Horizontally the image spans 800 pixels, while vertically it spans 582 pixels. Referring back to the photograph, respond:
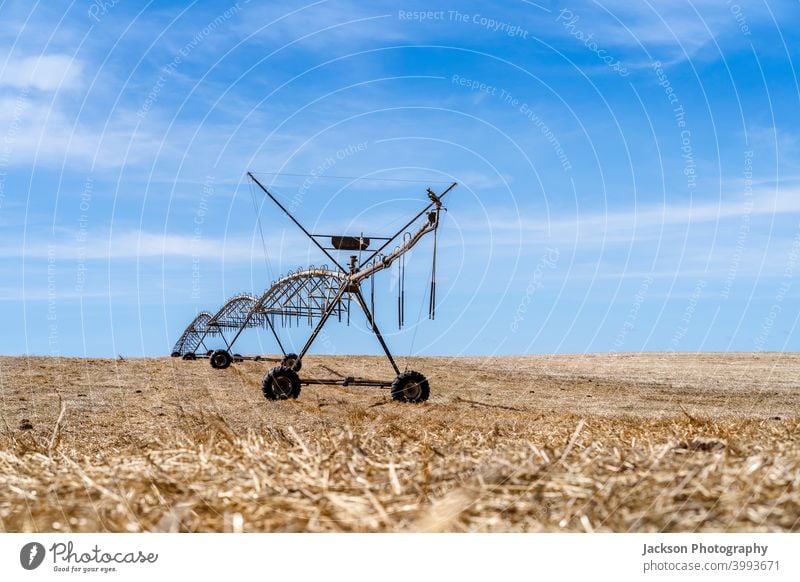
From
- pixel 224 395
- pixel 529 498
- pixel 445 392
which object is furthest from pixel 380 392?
pixel 529 498

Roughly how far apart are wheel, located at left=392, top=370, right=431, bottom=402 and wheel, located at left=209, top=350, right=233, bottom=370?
14916 millimetres

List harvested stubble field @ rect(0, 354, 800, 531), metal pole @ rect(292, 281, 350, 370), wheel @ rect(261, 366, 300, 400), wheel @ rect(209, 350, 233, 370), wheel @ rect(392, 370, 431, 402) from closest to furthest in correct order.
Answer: harvested stubble field @ rect(0, 354, 800, 531)
wheel @ rect(392, 370, 431, 402)
wheel @ rect(261, 366, 300, 400)
metal pole @ rect(292, 281, 350, 370)
wheel @ rect(209, 350, 233, 370)

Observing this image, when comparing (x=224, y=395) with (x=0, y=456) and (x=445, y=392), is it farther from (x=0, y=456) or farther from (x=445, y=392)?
(x=0, y=456)

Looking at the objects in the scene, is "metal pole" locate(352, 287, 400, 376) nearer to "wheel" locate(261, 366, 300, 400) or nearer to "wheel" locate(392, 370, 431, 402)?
"wheel" locate(392, 370, 431, 402)

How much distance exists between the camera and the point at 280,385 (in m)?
17.4

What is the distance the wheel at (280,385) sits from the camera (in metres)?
17.3

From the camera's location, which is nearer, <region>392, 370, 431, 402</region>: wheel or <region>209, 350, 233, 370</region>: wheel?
<region>392, 370, 431, 402</region>: wheel

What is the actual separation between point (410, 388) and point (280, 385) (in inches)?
114

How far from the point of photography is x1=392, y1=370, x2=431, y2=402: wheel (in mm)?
17016

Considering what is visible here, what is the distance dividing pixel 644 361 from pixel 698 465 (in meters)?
29.9
